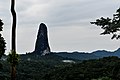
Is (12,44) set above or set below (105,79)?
above

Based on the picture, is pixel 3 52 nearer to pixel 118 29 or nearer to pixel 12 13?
pixel 12 13

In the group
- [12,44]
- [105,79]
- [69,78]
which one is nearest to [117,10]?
[105,79]

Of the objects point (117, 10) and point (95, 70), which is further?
point (95, 70)

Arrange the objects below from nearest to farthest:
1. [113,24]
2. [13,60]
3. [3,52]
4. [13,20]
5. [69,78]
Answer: [13,60] → [13,20] → [3,52] → [113,24] → [69,78]

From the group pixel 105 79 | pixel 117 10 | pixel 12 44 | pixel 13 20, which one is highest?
pixel 117 10

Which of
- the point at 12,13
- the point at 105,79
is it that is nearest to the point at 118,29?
the point at 105,79

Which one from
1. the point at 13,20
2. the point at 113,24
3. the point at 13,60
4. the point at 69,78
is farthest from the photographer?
the point at 69,78

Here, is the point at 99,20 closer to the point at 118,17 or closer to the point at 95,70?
the point at 118,17

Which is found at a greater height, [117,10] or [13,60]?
[117,10]

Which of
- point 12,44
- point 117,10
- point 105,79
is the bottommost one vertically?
point 105,79
